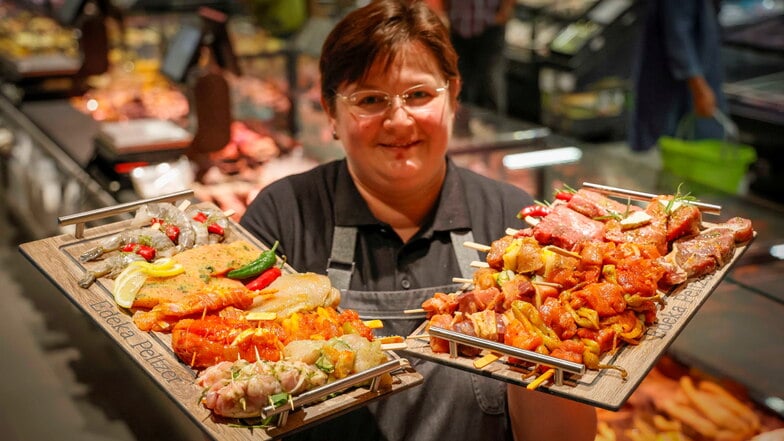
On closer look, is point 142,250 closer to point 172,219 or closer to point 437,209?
point 172,219

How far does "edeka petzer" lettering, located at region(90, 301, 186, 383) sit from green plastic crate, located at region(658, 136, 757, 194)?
4.59 metres

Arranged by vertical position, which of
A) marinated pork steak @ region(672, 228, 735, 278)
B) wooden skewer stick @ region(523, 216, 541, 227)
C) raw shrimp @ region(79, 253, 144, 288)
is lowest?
raw shrimp @ region(79, 253, 144, 288)

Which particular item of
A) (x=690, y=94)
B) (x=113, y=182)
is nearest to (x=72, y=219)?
(x=113, y=182)

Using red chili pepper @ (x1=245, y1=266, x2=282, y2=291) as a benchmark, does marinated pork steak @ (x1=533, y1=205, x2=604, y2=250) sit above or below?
above

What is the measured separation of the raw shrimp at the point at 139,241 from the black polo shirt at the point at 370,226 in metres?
0.38

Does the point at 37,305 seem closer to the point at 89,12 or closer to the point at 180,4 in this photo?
the point at 89,12

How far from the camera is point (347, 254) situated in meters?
2.74

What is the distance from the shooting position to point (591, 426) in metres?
2.45

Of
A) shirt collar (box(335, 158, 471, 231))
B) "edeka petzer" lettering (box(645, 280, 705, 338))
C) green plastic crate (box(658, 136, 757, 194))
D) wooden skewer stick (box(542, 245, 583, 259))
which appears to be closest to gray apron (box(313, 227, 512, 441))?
shirt collar (box(335, 158, 471, 231))

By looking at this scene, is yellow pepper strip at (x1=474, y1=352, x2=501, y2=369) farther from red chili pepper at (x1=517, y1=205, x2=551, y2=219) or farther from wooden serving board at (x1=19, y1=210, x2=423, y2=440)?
red chili pepper at (x1=517, y1=205, x2=551, y2=219)

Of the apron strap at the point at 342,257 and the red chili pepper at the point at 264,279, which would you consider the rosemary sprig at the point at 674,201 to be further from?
the red chili pepper at the point at 264,279

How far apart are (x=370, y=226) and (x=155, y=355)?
3.32 ft

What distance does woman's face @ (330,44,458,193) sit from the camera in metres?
2.63

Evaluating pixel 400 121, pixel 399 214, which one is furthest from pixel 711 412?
pixel 400 121
